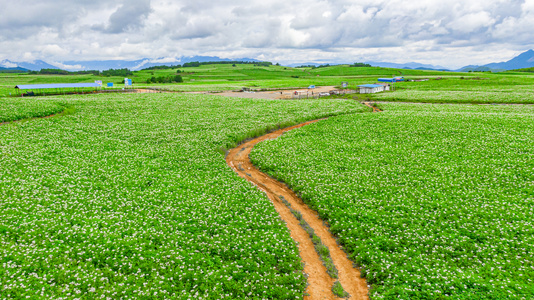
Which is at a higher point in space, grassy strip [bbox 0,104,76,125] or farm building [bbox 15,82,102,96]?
farm building [bbox 15,82,102,96]

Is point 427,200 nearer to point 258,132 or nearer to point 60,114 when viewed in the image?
point 258,132

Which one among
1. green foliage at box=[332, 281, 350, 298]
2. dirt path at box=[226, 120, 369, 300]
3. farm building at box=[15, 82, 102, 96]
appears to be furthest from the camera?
farm building at box=[15, 82, 102, 96]

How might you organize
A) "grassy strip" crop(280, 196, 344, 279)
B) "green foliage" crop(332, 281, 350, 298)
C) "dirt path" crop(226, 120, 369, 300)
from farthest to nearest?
"grassy strip" crop(280, 196, 344, 279) → "dirt path" crop(226, 120, 369, 300) → "green foliage" crop(332, 281, 350, 298)

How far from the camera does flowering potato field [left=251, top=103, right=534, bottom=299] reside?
1294 cm

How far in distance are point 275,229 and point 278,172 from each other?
9.38m

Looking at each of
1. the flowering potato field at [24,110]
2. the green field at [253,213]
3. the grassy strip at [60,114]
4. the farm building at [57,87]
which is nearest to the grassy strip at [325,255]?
the green field at [253,213]

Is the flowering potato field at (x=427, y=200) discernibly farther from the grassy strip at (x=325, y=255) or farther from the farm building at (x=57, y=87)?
the farm building at (x=57, y=87)

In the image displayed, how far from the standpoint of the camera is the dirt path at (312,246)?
1330 cm

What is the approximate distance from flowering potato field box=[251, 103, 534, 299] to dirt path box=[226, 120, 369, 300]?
630 mm

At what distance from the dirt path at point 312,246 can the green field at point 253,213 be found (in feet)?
1.87

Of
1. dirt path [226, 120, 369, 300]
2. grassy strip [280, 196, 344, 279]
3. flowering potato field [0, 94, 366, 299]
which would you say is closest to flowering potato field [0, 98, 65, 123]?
flowering potato field [0, 94, 366, 299]

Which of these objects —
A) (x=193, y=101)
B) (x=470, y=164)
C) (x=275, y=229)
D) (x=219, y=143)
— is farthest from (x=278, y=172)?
(x=193, y=101)

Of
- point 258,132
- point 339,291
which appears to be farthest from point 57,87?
point 339,291

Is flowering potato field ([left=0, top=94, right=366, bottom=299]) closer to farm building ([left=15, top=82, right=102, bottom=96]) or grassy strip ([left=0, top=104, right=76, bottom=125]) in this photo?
grassy strip ([left=0, top=104, right=76, bottom=125])
